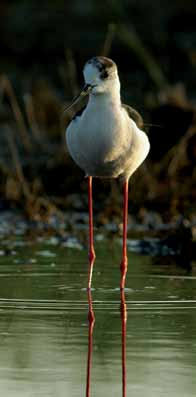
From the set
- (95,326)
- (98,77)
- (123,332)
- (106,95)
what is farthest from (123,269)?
(123,332)

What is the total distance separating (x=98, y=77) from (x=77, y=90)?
4123mm

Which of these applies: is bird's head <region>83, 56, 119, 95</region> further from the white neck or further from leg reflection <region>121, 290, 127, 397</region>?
leg reflection <region>121, 290, 127, 397</region>

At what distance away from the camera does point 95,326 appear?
218 inches

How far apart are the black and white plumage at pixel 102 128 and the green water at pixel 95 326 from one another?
26.7 inches

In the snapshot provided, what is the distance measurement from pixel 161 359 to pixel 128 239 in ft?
12.3

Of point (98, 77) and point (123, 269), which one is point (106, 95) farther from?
point (123, 269)

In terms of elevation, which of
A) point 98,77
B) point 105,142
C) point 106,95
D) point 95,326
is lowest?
point 95,326

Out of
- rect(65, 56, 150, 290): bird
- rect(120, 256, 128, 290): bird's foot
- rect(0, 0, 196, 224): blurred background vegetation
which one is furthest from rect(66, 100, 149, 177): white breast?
rect(0, 0, 196, 224): blurred background vegetation

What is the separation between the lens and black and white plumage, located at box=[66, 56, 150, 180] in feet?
21.1

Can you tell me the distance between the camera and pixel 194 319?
564cm

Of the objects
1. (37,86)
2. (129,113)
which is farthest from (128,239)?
(37,86)

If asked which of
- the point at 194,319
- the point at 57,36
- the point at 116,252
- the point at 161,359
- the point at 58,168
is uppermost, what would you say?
the point at 161,359

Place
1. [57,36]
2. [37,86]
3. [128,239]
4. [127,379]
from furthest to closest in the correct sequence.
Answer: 1. [57,36]
2. [37,86]
3. [128,239]
4. [127,379]

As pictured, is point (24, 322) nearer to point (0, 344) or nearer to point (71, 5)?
point (0, 344)
